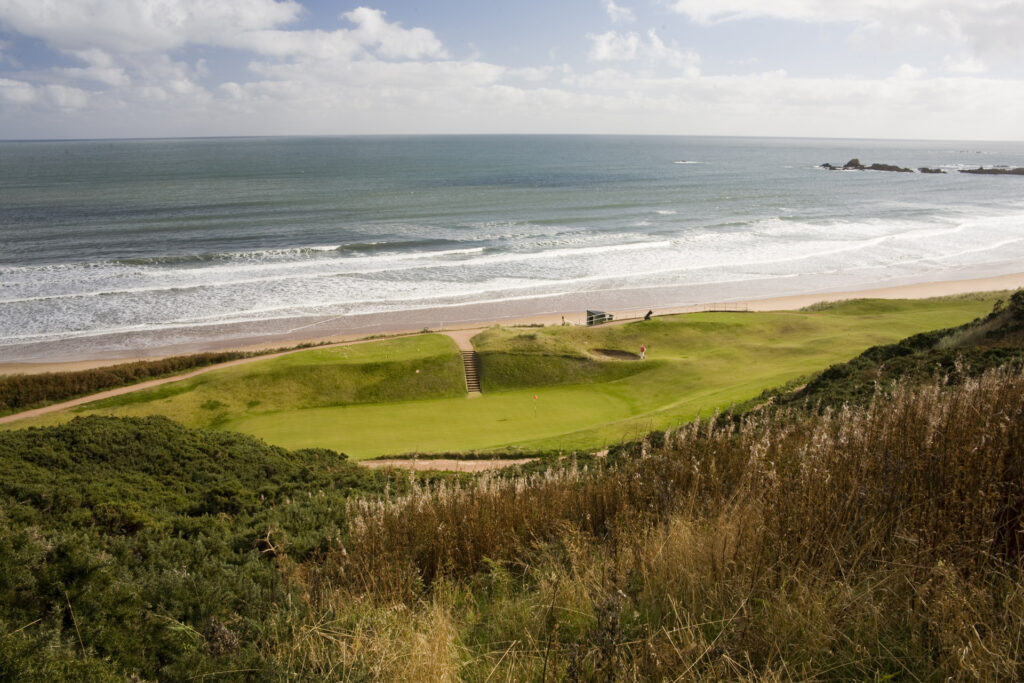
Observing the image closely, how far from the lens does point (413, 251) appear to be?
64812 millimetres

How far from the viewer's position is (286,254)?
61500 mm

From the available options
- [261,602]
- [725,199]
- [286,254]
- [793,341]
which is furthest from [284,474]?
[725,199]

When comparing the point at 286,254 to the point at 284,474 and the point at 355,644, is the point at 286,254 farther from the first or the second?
the point at 355,644

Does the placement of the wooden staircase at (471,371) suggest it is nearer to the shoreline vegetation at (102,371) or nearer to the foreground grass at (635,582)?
the shoreline vegetation at (102,371)

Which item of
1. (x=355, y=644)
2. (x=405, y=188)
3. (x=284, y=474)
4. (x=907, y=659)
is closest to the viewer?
(x=907, y=659)

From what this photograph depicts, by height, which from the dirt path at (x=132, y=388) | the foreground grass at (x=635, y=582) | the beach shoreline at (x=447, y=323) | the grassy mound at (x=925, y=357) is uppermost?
the foreground grass at (x=635, y=582)

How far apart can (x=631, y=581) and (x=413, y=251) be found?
62350mm

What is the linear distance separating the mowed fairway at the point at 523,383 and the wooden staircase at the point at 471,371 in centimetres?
47

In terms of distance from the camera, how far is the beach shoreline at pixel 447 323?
123 ft

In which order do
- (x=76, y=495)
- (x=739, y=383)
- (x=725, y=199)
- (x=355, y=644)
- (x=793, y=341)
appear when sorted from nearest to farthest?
(x=355, y=644)
(x=76, y=495)
(x=739, y=383)
(x=793, y=341)
(x=725, y=199)

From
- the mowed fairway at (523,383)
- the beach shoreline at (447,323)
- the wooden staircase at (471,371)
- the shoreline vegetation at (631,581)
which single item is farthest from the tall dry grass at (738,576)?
the beach shoreline at (447,323)

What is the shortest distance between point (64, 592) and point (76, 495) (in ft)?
21.8

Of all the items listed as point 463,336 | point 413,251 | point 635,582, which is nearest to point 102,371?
point 463,336

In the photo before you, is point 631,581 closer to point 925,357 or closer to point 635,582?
point 635,582
